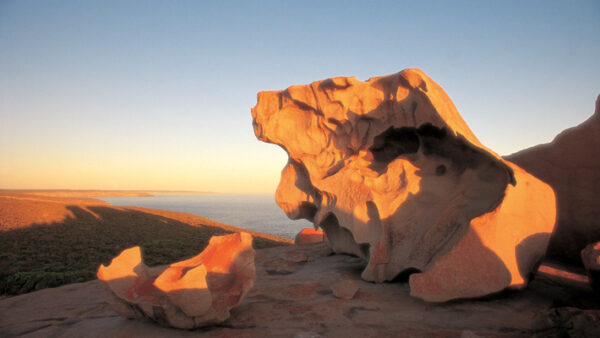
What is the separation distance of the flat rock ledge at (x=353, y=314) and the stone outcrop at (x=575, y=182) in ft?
2.26

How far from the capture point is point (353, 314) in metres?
3.63

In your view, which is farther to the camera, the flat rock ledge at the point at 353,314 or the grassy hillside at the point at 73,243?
the grassy hillside at the point at 73,243

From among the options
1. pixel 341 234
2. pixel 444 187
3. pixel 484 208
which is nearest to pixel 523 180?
pixel 484 208

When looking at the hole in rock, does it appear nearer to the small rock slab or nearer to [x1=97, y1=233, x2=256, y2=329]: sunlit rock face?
the small rock slab

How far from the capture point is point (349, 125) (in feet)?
20.4

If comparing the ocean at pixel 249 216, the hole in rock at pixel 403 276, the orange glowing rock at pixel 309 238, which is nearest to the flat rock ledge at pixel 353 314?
the hole in rock at pixel 403 276

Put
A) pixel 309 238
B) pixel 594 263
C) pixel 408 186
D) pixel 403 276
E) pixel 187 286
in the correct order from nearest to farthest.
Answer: pixel 187 286, pixel 594 263, pixel 403 276, pixel 408 186, pixel 309 238

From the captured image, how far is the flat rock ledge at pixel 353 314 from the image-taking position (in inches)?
118

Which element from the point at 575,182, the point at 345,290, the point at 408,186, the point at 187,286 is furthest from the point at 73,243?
the point at 575,182

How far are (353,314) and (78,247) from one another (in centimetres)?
1016

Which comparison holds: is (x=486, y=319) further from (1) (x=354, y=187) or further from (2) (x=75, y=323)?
(2) (x=75, y=323)

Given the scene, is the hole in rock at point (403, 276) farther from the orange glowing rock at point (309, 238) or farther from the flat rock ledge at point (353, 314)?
the orange glowing rock at point (309, 238)

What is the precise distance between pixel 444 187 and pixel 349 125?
2.08 meters

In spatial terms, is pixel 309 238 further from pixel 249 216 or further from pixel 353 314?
pixel 249 216
